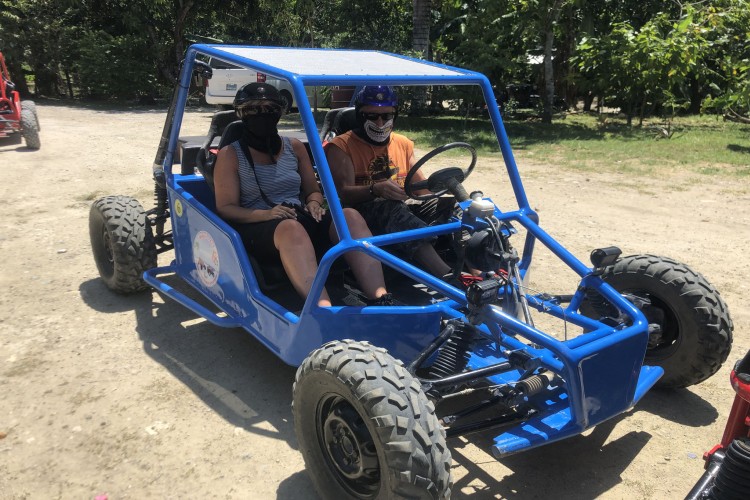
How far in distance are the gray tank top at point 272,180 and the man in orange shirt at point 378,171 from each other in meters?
0.27

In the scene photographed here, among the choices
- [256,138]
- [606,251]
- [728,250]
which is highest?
[256,138]

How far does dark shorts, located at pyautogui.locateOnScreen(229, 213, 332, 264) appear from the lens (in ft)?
12.1

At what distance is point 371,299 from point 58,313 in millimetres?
2534

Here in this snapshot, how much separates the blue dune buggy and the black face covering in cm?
23

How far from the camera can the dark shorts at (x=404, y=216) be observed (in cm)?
379

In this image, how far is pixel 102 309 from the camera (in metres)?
4.71

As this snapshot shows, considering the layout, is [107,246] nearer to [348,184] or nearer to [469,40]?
[348,184]

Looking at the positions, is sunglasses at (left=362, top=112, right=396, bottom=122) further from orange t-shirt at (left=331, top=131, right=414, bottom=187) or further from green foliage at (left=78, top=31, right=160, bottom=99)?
green foliage at (left=78, top=31, right=160, bottom=99)

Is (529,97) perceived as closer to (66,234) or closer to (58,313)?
(66,234)

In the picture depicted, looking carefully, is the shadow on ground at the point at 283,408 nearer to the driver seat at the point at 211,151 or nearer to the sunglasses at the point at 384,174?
the driver seat at the point at 211,151

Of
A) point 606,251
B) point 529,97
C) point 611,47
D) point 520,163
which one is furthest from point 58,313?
point 529,97

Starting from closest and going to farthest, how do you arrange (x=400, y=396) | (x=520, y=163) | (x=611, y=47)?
(x=400, y=396) < (x=520, y=163) < (x=611, y=47)

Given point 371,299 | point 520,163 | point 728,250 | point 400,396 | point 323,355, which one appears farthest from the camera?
point 520,163

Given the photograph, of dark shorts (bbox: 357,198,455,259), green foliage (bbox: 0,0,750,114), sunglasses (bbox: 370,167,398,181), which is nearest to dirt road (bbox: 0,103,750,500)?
dark shorts (bbox: 357,198,455,259)
